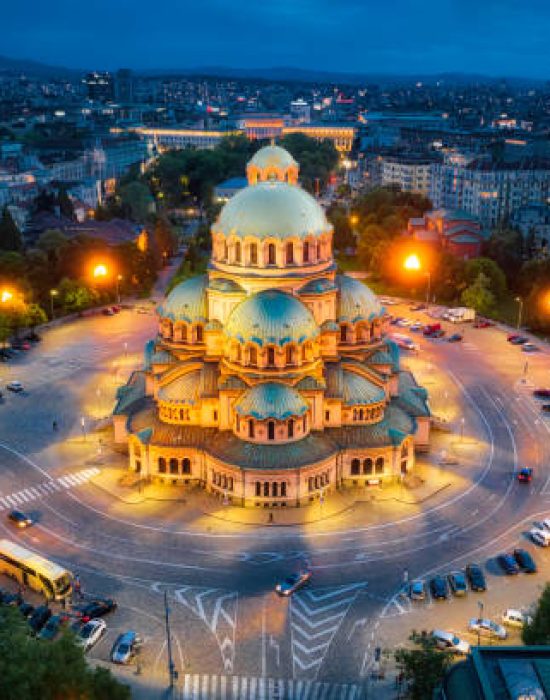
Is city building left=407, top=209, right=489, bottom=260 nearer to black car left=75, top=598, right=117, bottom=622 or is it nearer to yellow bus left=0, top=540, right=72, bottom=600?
yellow bus left=0, top=540, right=72, bottom=600

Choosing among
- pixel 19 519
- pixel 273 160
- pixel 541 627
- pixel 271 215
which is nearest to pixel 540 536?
pixel 541 627

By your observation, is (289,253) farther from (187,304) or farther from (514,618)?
(514,618)

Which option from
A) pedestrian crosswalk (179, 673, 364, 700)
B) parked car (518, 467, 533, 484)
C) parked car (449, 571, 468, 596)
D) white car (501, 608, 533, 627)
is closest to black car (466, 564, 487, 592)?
parked car (449, 571, 468, 596)

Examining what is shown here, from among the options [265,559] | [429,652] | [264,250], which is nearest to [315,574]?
[265,559]

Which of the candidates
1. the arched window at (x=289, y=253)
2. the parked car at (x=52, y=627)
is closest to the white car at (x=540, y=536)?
the arched window at (x=289, y=253)

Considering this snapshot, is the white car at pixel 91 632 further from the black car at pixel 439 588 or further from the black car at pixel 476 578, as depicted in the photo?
the black car at pixel 476 578
